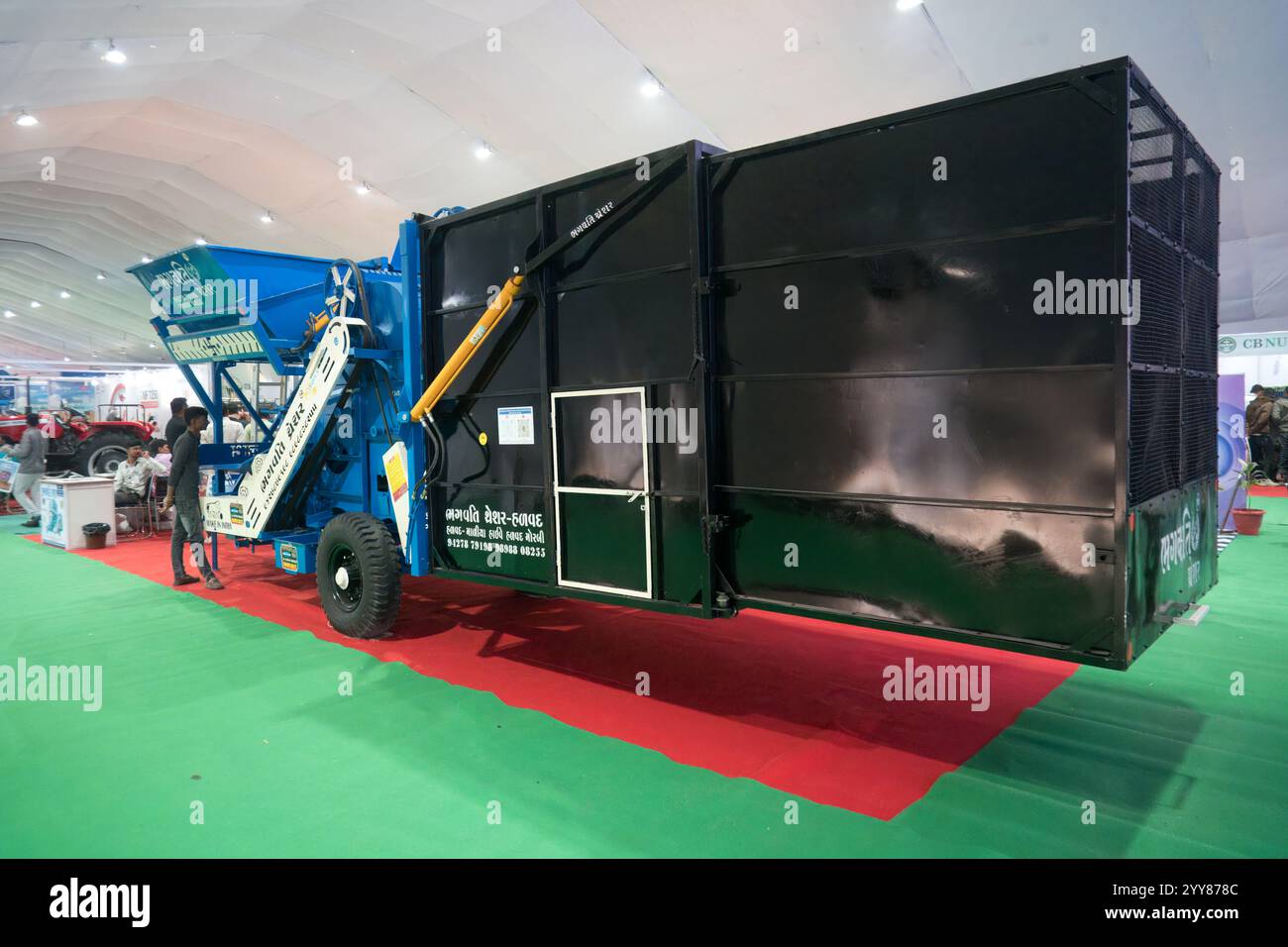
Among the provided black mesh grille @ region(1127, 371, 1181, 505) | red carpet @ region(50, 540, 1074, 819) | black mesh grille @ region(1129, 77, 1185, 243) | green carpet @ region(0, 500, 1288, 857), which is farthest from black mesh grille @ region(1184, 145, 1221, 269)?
red carpet @ region(50, 540, 1074, 819)

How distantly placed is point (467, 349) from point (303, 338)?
2.92 metres

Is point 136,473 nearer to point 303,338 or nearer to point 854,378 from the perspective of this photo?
point 303,338

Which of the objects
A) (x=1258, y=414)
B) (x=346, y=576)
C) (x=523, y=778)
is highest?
(x=1258, y=414)

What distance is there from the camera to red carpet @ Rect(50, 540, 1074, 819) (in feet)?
13.5

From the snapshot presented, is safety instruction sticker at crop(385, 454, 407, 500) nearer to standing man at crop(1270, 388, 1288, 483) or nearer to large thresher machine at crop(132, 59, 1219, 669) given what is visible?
large thresher machine at crop(132, 59, 1219, 669)

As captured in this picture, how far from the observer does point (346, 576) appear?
659 centimetres

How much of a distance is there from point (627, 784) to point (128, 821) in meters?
2.29

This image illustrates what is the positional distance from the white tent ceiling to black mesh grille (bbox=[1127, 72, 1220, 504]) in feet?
24.9

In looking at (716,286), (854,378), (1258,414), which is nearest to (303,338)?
(716,286)

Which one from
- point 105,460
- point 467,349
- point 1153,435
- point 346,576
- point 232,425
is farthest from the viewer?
point 105,460

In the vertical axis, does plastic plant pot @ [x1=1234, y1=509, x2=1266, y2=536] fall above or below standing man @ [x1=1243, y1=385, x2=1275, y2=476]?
below

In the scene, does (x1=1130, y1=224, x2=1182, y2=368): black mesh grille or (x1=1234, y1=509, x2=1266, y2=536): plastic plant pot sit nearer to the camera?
(x1=1130, y1=224, x2=1182, y2=368): black mesh grille

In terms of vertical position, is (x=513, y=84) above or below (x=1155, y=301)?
above

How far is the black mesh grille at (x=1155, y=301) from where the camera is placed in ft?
11.2
